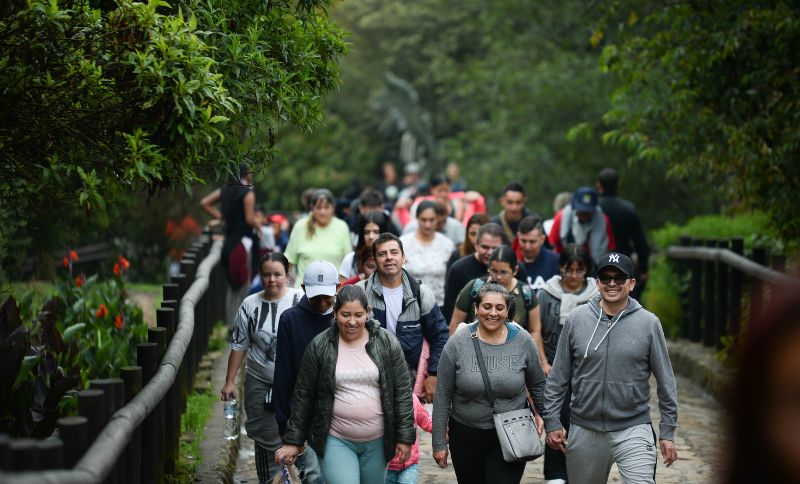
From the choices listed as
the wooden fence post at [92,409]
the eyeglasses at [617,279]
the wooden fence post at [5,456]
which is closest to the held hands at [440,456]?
the eyeglasses at [617,279]

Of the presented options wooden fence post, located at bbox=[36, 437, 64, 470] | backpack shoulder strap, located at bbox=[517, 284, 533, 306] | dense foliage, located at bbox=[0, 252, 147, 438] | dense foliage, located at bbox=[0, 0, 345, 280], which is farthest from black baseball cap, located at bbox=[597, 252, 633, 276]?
wooden fence post, located at bbox=[36, 437, 64, 470]

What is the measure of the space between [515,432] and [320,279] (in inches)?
56.9

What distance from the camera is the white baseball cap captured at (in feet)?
25.3

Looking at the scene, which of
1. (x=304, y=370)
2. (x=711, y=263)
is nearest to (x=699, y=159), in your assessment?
(x=711, y=263)

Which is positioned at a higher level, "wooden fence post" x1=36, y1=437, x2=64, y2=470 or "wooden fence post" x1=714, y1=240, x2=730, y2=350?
"wooden fence post" x1=714, y1=240, x2=730, y2=350

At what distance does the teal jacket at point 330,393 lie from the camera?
721 cm

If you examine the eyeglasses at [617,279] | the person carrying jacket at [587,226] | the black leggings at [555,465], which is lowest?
the black leggings at [555,465]

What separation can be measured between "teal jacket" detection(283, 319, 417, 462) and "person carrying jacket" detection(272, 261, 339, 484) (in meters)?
0.25

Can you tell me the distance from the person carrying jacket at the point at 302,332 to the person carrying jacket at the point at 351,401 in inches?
10.5

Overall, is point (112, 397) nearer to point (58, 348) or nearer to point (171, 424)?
point (171, 424)

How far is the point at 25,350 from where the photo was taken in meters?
7.91

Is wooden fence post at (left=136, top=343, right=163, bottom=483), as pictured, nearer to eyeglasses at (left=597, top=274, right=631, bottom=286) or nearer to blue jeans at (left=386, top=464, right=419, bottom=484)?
blue jeans at (left=386, top=464, right=419, bottom=484)

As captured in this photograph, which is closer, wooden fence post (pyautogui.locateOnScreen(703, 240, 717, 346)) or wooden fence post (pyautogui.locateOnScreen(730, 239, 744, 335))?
wooden fence post (pyautogui.locateOnScreen(730, 239, 744, 335))

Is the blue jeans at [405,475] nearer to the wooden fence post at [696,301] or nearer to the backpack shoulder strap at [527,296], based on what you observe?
the backpack shoulder strap at [527,296]
